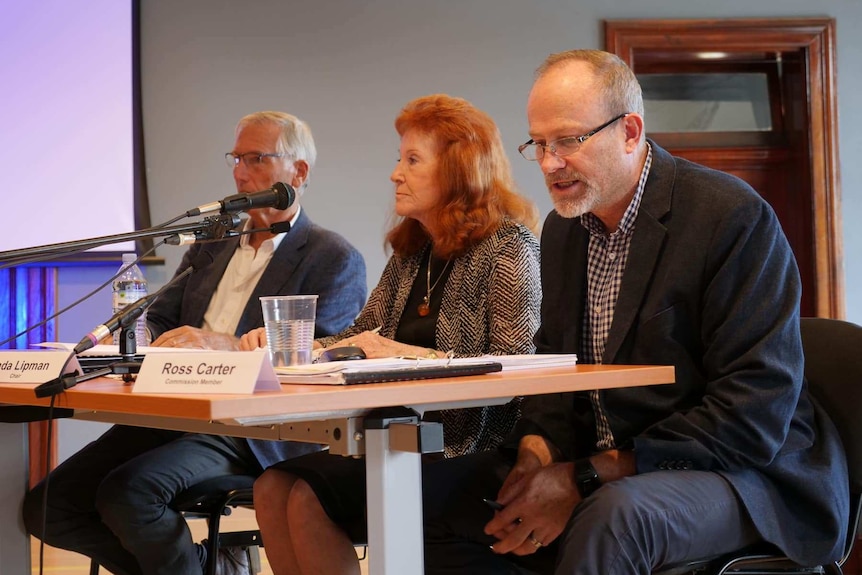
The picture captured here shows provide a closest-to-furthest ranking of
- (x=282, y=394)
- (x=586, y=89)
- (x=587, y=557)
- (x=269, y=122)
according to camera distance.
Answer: (x=282, y=394) → (x=587, y=557) → (x=586, y=89) → (x=269, y=122)

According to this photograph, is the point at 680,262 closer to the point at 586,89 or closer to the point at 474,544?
the point at 586,89

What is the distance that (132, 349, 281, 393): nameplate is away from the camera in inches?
43.0

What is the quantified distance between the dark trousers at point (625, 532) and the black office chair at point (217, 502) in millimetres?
602

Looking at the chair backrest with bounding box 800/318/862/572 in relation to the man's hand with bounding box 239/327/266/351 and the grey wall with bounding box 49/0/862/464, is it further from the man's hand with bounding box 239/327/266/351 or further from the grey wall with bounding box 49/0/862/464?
the grey wall with bounding box 49/0/862/464

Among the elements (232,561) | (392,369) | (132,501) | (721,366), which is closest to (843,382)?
(721,366)

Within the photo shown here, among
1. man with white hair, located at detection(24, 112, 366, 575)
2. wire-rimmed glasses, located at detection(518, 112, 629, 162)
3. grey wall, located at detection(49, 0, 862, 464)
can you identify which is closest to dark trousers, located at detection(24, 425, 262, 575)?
man with white hair, located at detection(24, 112, 366, 575)

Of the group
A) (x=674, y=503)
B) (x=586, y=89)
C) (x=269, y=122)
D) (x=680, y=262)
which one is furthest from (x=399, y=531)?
(x=269, y=122)

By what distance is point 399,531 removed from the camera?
118 centimetres

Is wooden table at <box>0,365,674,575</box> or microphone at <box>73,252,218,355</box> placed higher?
microphone at <box>73,252,218,355</box>

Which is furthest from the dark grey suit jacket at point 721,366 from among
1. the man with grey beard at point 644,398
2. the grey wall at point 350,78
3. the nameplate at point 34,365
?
the grey wall at point 350,78

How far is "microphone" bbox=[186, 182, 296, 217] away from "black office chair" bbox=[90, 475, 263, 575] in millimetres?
792

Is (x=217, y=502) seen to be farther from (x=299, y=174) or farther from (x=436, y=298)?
(x=299, y=174)

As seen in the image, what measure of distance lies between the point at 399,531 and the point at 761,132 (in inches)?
159

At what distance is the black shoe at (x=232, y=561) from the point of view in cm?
251
